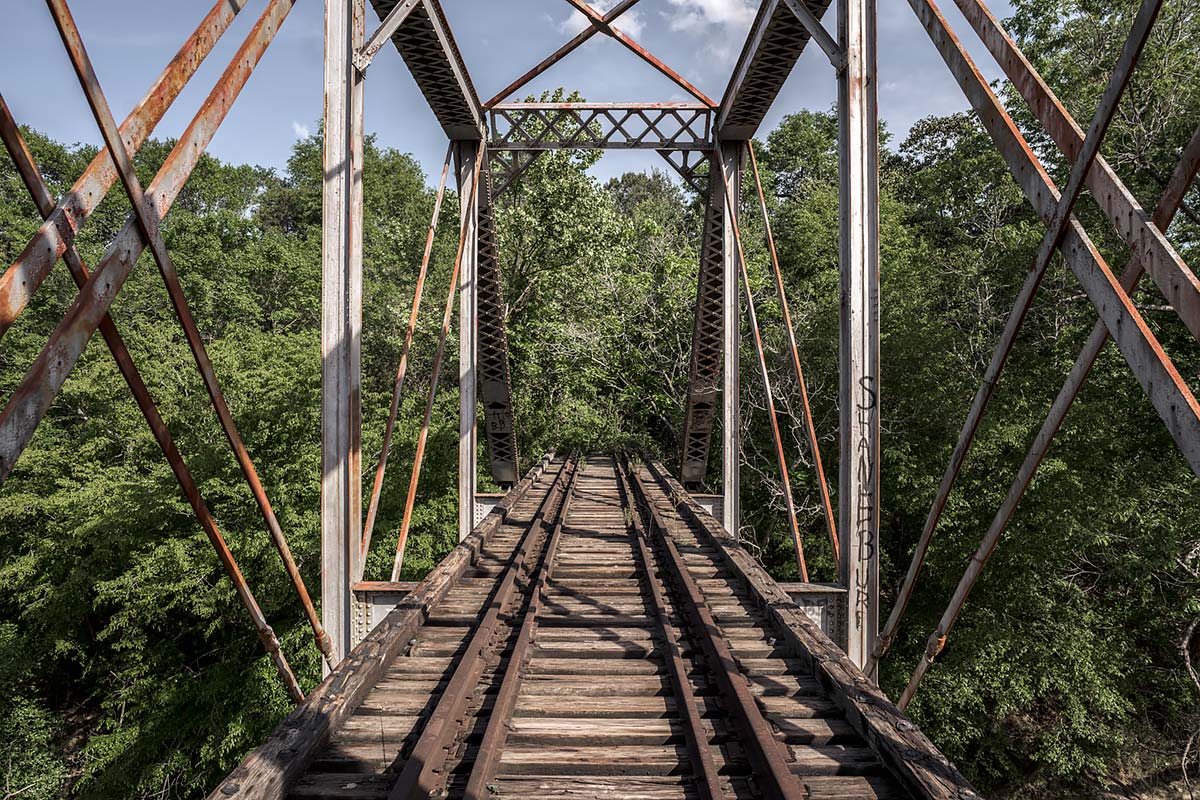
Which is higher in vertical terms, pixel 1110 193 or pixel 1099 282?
pixel 1110 193

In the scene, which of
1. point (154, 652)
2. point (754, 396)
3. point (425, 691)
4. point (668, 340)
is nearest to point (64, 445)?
point (154, 652)

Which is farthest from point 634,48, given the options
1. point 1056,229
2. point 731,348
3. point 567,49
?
point 1056,229

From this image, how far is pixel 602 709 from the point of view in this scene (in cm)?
354

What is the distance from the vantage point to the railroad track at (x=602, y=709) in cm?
281

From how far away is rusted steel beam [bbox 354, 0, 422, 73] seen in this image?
15.9ft

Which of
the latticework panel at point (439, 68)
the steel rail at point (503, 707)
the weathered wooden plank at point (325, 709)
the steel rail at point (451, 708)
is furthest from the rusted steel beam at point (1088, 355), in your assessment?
the latticework panel at point (439, 68)

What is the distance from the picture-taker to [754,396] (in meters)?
19.7

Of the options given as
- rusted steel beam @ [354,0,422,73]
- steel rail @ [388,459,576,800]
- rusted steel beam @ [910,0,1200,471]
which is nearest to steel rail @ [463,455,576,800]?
steel rail @ [388,459,576,800]

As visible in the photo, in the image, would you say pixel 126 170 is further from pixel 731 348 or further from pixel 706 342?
pixel 706 342

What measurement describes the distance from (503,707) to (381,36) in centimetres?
468

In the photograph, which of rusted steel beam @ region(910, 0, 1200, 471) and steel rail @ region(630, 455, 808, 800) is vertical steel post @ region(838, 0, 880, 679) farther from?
rusted steel beam @ region(910, 0, 1200, 471)

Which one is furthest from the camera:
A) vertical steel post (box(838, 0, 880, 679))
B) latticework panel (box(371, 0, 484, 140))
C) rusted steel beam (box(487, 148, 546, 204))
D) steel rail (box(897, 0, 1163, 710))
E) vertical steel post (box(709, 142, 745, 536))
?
rusted steel beam (box(487, 148, 546, 204))

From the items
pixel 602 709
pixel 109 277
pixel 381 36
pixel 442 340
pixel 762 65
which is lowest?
pixel 602 709

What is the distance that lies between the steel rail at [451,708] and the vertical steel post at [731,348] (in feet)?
16.0
